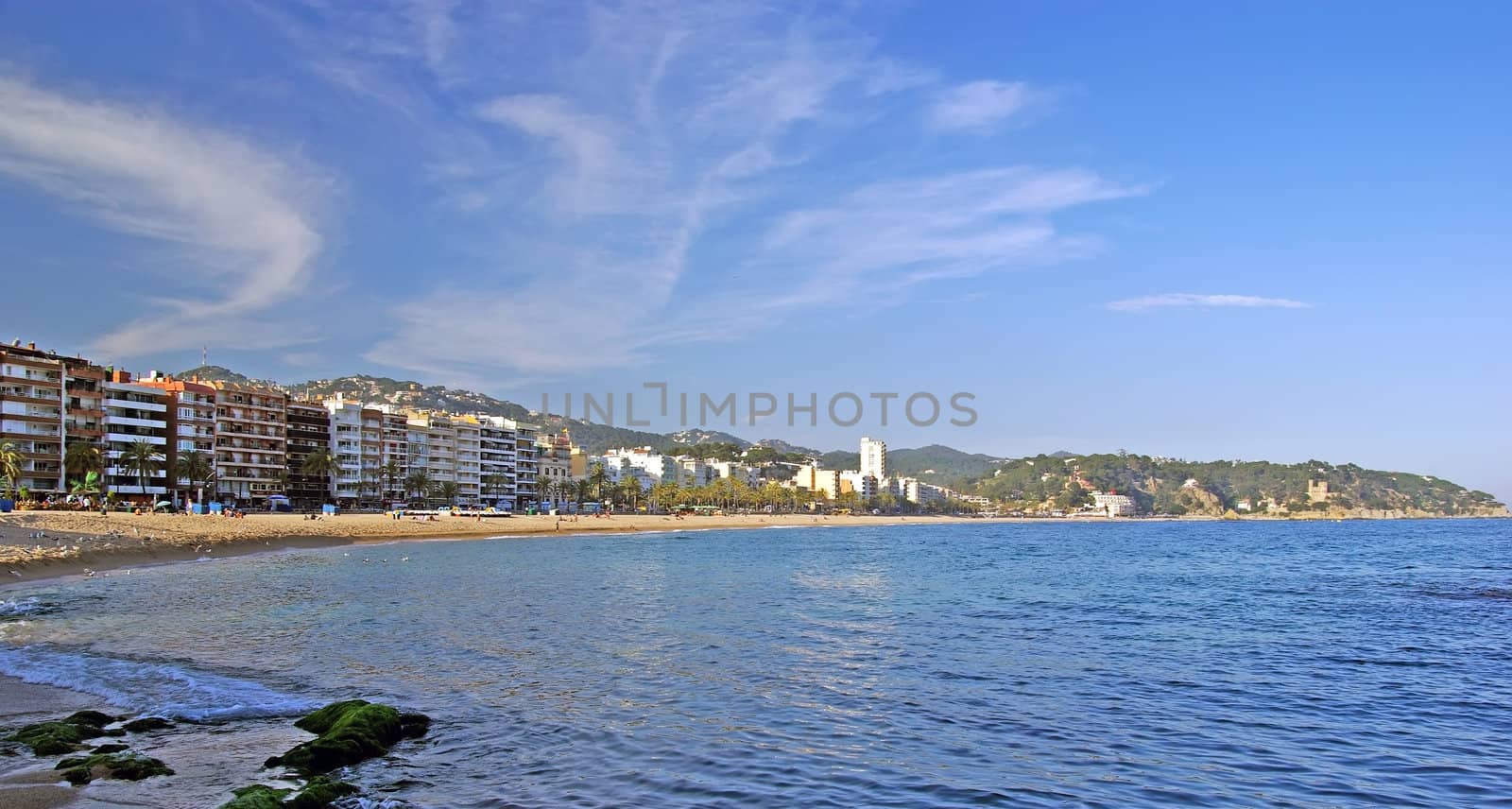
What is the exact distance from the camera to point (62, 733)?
10945mm

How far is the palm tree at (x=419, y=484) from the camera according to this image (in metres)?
118

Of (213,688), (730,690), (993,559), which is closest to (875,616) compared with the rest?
(730,690)

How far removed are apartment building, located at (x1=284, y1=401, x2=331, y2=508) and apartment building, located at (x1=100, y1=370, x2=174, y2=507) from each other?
61.0ft

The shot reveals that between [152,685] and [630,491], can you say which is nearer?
[152,685]

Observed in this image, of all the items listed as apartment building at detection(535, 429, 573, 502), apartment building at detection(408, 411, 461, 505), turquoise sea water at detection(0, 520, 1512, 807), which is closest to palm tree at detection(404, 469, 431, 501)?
apartment building at detection(408, 411, 461, 505)

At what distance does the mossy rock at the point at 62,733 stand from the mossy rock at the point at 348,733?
2.15 meters

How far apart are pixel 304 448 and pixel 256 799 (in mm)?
111965

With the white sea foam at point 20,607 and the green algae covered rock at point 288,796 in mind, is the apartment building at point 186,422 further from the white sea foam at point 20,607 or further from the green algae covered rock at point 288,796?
the green algae covered rock at point 288,796

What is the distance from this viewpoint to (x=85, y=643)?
18375mm

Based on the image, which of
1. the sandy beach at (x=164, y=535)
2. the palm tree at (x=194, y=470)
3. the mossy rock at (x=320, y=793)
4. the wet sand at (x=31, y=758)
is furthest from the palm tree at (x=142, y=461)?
the mossy rock at (x=320, y=793)

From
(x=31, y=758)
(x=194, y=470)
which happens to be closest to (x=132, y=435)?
(x=194, y=470)

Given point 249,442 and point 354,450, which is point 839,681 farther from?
point 354,450

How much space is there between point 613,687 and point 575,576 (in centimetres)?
2384

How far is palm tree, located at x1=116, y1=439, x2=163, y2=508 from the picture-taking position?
259ft
